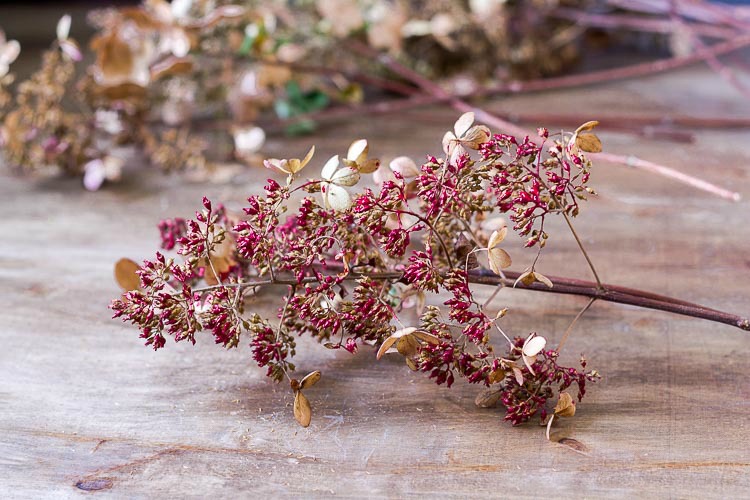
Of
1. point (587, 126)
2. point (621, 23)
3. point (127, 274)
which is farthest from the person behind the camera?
point (621, 23)

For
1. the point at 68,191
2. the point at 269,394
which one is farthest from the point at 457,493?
the point at 68,191

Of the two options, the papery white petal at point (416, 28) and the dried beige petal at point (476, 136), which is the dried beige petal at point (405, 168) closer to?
the dried beige petal at point (476, 136)

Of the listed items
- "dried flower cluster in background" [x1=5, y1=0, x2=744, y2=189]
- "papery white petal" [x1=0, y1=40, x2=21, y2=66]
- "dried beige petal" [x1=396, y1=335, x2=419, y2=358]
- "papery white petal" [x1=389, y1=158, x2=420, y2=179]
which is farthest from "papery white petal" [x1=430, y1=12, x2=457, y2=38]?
"dried beige petal" [x1=396, y1=335, x2=419, y2=358]

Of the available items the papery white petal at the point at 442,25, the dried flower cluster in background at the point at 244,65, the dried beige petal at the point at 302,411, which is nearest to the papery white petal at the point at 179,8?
the dried flower cluster in background at the point at 244,65

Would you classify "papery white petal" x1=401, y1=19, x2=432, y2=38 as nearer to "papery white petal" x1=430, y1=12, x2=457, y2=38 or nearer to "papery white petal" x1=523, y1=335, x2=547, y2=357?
"papery white petal" x1=430, y1=12, x2=457, y2=38

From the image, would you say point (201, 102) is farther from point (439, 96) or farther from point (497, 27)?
point (497, 27)

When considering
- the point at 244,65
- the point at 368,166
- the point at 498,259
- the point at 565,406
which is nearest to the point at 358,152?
the point at 368,166

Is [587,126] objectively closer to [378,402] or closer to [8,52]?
[378,402]
